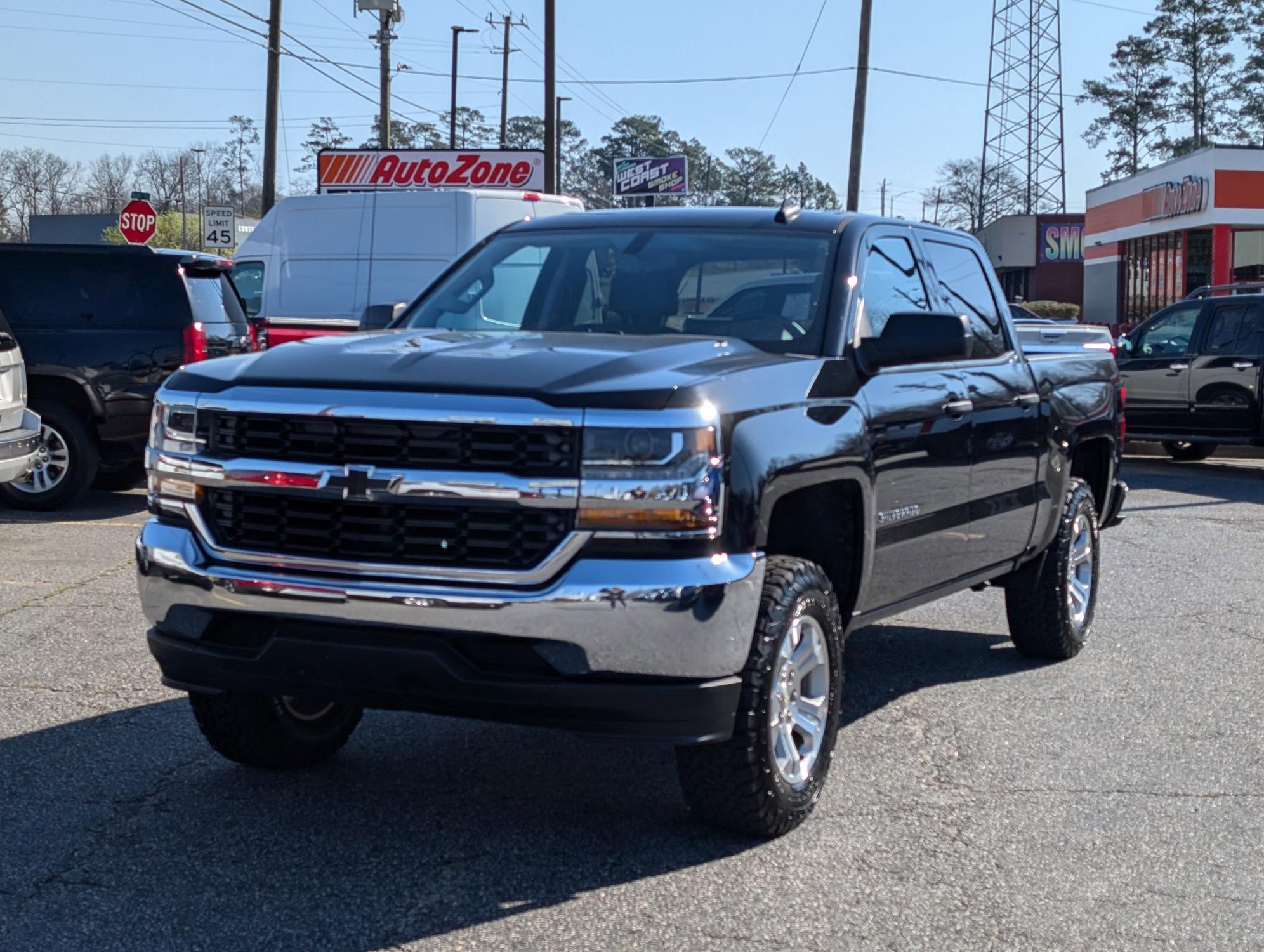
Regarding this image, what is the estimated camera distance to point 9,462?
9.88 meters

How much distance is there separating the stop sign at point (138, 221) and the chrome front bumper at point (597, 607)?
912 inches

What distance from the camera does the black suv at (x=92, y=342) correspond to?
472 inches

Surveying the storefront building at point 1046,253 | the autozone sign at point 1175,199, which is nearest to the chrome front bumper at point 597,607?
the autozone sign at point 1175,199

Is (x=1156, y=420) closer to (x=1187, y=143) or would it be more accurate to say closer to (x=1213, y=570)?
(x=1213, y=570)

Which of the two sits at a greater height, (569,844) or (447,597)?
(447,597)

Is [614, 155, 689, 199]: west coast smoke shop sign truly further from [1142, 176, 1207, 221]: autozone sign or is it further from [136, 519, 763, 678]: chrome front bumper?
[136, 519, 763, 678]: chrome front bumper

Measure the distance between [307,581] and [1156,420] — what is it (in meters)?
14.7

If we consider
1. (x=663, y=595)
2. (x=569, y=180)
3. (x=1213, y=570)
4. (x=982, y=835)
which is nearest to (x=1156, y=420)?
(x=1213, y=570)

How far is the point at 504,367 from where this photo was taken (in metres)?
4.29

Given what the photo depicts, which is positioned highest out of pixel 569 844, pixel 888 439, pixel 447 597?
pixel 888 439

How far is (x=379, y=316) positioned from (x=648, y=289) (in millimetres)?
1134

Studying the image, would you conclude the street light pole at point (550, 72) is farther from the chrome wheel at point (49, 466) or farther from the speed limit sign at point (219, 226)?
the chrome wheel at point (49, 466)

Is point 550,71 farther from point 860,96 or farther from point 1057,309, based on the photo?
point 1057,309

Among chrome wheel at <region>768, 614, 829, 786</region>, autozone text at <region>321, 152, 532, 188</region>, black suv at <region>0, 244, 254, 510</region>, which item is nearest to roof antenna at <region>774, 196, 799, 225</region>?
chrome wheel at <region>768, 614, 829, 786</region>
